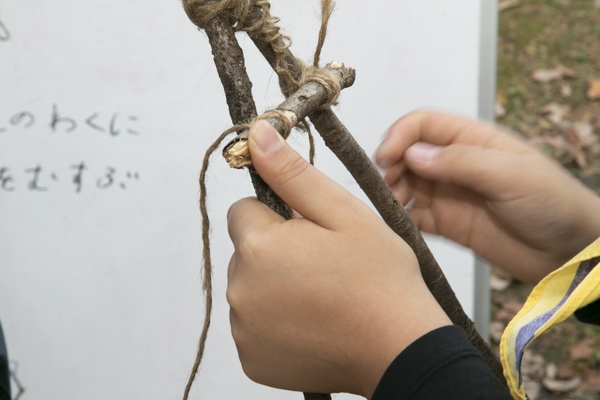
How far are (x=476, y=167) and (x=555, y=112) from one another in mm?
1845

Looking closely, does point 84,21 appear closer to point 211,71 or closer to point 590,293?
point 211,71

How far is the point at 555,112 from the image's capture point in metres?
2.31

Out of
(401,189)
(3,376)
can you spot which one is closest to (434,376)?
(401,189)

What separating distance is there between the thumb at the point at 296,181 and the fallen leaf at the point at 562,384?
1.34 meters

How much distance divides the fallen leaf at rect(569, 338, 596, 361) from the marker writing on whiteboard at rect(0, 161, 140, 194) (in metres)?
1.32

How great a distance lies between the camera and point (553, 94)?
2375 millimetres

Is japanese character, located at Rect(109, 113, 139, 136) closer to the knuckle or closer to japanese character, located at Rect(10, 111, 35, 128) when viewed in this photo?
japanese character, located at Rect(10, 111, 35, 128)

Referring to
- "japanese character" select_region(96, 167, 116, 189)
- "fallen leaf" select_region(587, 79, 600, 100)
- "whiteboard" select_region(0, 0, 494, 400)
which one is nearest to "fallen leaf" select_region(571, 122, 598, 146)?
"fallen leaf" select_region(587, 79, 600, 100)

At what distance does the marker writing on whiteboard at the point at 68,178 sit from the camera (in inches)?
35.3

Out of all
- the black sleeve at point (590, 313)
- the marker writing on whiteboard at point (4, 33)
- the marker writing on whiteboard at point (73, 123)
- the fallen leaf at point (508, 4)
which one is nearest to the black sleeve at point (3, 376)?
the marker writing on whiteboard at point (73, 123)

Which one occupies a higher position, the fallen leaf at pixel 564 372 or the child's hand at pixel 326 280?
the child's hand at pixel 326 280

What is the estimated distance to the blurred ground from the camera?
1.68 m

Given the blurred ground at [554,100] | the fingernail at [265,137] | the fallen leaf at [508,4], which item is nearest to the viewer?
the fingernail at [265,137]

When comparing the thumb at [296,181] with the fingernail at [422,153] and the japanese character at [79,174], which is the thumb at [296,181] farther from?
the japanese character at [79,174]
